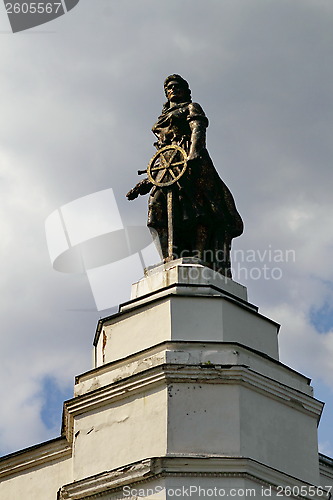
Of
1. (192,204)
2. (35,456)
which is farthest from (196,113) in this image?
(35,456)

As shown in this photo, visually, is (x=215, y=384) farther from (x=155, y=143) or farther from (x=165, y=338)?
(x=155, y=143)

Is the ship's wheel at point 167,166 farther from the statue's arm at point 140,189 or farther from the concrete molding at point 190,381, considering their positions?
the concrete molding at point 190,381

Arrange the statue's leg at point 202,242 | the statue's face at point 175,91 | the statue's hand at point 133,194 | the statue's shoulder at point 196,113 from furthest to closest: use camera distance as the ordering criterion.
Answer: the statue's face at point 175,91 < the statue's hand at point 133,194 < the statue's shoulder at point 196,113 < the statue's leg at point 202,242

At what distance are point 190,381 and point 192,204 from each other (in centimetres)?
317

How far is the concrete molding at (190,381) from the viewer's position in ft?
48.2

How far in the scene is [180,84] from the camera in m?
17.7

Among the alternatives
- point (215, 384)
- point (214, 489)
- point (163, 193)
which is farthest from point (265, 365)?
point (163, 193)

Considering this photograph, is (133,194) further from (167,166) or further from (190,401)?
(190,401)

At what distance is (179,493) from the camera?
1388cm

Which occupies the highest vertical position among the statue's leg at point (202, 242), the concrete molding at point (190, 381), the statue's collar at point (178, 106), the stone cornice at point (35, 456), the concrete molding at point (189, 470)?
the statue's collar at point (178, 106)

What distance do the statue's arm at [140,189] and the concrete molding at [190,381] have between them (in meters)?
3.49

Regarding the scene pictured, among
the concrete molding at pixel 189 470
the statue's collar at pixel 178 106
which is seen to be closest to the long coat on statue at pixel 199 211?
the statue's collar at pixel 178 106

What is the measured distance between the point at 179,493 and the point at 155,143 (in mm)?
5951

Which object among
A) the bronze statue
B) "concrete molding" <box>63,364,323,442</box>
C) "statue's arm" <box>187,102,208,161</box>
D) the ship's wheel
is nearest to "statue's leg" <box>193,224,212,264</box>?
the bronze statue
